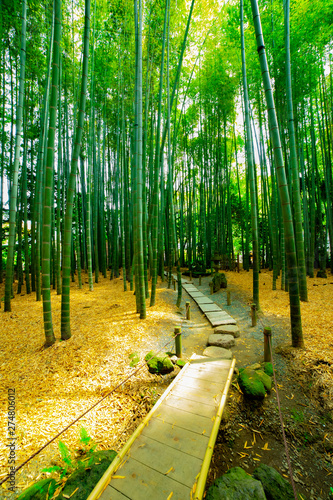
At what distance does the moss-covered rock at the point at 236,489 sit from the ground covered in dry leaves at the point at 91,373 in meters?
0.32

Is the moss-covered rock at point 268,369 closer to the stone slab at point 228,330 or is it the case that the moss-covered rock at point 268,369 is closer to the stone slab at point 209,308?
the stone slab at point 228,330

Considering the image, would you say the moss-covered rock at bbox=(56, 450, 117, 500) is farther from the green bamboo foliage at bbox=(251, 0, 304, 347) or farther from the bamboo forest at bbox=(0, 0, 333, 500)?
the green bamboo foliage at bbox=(251, 0, 304, 347)

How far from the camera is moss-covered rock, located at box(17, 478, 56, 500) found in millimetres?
1013

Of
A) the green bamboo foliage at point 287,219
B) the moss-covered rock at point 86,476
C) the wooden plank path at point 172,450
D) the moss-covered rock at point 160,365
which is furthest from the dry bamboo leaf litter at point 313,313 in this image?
the moss-covered rock at point 86,476

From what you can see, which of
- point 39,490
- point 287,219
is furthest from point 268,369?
point 39,490

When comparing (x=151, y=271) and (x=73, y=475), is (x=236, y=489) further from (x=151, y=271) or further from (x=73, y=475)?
(x=151, y=271)

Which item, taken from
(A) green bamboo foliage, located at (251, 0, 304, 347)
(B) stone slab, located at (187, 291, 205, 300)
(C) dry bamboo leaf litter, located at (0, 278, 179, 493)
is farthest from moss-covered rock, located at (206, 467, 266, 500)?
(B) stone slab, located at (187, 291, 205, 300)

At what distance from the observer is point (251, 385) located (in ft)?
6.33

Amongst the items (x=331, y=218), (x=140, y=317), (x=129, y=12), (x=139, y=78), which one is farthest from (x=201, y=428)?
(x=331, y=218)

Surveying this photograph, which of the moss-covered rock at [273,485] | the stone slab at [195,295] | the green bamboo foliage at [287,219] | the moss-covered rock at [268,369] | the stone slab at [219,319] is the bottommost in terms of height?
the moss-covered rock at [273,485]

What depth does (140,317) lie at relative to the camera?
341cm

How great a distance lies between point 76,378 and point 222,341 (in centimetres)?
191

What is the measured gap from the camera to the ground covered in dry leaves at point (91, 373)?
57.4 inches

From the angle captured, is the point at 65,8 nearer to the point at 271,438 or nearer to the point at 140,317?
the point at 140,317
